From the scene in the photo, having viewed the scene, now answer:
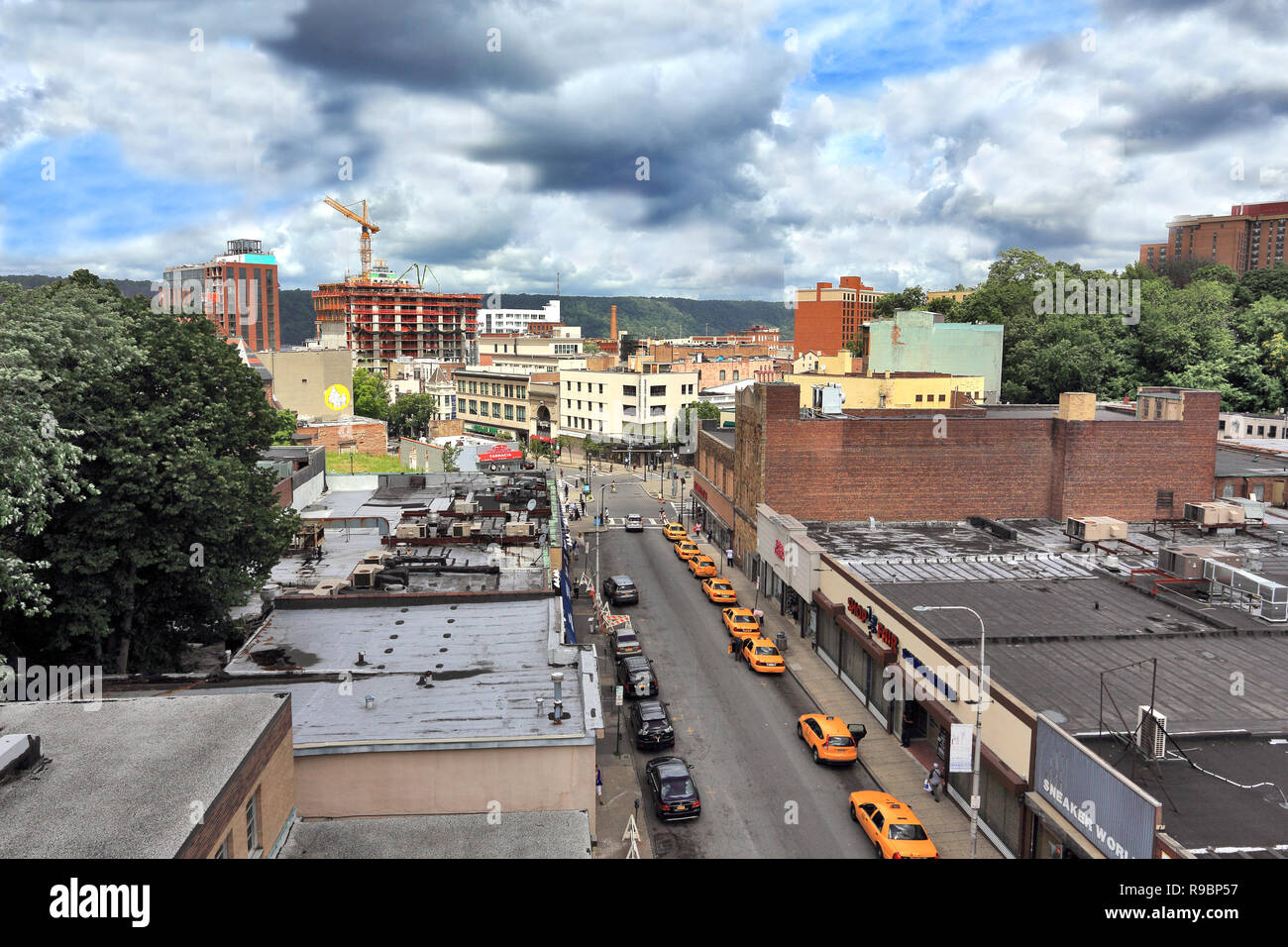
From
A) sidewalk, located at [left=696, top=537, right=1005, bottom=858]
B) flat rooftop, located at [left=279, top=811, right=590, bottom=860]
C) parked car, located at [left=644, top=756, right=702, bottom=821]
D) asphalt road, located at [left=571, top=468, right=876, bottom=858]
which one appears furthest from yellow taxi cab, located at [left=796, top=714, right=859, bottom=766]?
flat rooftop, located at [left=279, top=811, right=590, bottom=860]

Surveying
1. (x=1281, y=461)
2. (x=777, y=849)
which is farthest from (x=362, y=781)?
(x=1281, y=461)

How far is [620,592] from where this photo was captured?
42.3 meters

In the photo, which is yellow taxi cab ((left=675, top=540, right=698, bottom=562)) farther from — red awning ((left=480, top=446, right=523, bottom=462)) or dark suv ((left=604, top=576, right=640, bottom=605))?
red awning ((left=480, top=446, right=523, bottom=462))

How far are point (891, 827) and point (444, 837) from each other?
1088 centimetres

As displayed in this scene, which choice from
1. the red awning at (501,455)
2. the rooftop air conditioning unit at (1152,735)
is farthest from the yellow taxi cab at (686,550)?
the rooftop air conditioning unit at (1152,735)

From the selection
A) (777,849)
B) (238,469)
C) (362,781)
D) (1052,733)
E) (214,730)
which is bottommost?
(777,849)

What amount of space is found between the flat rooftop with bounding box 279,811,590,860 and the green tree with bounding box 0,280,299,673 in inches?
321

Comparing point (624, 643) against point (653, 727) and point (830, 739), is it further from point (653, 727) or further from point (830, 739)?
point (830, 739)

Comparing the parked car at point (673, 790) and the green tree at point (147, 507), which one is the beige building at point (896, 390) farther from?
the green tree at point (147, 507)

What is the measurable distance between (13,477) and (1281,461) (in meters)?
54.2

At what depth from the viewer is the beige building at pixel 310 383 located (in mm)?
76062

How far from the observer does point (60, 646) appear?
63.8 ft

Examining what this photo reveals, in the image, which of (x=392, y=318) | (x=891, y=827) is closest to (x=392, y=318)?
(x=392, y=318)
